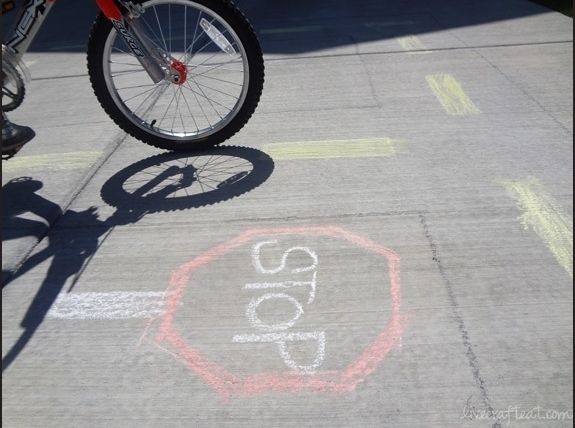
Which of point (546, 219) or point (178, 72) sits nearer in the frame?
point (546, 219)

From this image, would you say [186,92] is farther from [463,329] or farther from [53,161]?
[463,329]

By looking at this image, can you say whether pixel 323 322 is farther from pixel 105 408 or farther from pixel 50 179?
pixel 50 179

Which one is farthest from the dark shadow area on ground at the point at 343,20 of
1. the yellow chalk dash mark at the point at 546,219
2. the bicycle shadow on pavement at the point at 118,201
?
the yellow chalk dash mark at the point at 546,219

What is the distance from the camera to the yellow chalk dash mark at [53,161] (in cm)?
454

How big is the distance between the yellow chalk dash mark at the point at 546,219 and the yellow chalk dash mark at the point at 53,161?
2.73 meters

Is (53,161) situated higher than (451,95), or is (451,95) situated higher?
(451,95)

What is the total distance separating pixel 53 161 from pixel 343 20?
17.2ft

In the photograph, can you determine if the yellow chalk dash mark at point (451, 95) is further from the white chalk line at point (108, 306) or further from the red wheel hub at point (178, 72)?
the white chalk line at point (108, 306)

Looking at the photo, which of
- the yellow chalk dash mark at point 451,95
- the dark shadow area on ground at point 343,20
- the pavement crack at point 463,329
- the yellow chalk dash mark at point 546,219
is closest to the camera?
the pavement crack at point 463,329

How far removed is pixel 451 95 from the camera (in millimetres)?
5387

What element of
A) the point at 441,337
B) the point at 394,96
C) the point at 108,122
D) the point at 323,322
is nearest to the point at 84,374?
the point at 323,322

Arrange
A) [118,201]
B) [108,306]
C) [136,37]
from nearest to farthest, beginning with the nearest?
[108,306]
[118,201]
[136,37]

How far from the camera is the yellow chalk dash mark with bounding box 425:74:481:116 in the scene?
5023 mm

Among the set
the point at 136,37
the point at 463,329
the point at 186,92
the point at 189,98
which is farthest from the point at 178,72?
the point at 463,329
